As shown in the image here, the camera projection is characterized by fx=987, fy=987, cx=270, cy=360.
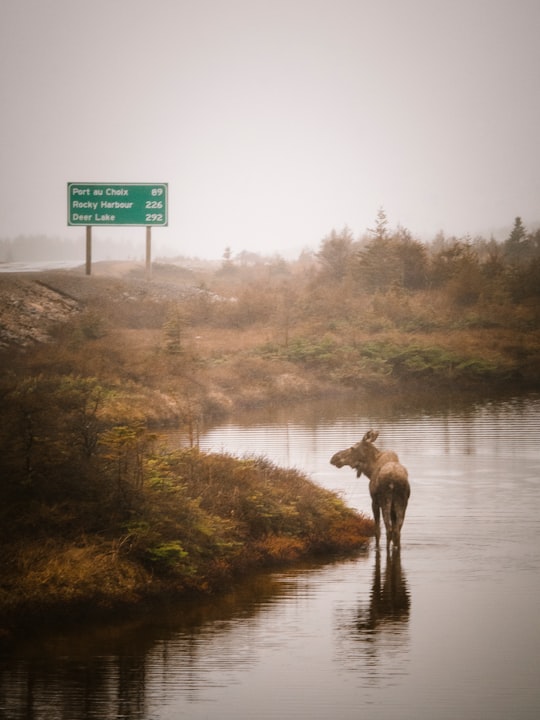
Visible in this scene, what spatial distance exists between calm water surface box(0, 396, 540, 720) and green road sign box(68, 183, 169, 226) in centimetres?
4332

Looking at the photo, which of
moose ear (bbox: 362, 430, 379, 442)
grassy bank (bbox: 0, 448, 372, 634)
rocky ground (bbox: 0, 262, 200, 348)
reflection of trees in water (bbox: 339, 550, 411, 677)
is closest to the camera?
reflection of trees in water (bbox: 339, 550, 411, 677)

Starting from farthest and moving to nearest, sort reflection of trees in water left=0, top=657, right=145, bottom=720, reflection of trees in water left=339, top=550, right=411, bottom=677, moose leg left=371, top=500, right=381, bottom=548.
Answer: moose leg left=371, top=500, right=381, bottom=548 → reflection of trees in water left=339, top=550, right=411, bottom=677 → reflection of trees in water left=0, top=657, right=145, bottom=720

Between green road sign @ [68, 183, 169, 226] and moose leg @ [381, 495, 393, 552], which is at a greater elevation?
green road sign @ [68, 183, 169, 226]

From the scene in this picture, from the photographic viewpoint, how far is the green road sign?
65.4 metres

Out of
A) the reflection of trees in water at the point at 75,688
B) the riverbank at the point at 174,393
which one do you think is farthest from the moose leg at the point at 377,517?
the reflection of trees in water at the point at 75,688

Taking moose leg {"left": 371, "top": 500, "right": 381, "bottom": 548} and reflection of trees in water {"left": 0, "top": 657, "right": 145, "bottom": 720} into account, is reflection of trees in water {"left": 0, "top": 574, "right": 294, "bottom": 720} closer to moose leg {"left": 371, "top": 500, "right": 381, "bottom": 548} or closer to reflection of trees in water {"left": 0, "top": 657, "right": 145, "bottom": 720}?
reflection of trees in water {"left": 0, "top": 657, "right": 145, "bottom": 720}

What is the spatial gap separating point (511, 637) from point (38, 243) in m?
Answer: 148

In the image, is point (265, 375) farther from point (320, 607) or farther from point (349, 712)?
point (349, 712)

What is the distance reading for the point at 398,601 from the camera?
18.4m

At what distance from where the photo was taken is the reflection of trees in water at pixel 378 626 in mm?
15402

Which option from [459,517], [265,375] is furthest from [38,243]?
[459,517]

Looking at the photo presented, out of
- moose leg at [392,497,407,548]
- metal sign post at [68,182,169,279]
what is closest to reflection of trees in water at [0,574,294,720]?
moose leg at [392,497,407,548]

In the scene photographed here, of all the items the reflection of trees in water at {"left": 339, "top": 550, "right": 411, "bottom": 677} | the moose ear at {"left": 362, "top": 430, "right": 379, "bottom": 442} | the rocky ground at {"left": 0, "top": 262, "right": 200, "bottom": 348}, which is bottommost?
the reflection of trees in water at {"left": 339, "top": 550, "right": 411, "bottom": 677}

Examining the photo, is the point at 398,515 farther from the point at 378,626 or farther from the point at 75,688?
the point at 75,688
